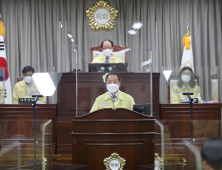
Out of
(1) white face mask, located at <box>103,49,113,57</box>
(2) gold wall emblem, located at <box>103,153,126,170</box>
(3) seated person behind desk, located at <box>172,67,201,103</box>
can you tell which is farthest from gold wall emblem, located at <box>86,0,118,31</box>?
(2) gold wall emblem, located at <box>103,153,126,170</box>

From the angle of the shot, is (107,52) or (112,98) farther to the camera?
(107,52)

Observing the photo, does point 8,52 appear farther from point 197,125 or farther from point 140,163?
point 197,125

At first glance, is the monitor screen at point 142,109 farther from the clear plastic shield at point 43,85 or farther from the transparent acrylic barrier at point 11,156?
the transparent acrylic barrier at point 11,156

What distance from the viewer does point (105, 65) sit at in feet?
11.4

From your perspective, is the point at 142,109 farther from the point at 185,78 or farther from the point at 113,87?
the point at 185,78

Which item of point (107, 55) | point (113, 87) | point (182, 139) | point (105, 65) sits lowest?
point (182, 139)

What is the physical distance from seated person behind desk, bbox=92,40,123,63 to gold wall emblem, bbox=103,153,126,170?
1.50 meters

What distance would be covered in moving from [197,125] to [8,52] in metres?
5.14

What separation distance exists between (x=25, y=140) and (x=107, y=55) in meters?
2.23

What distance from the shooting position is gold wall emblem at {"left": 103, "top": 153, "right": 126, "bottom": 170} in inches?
98.4

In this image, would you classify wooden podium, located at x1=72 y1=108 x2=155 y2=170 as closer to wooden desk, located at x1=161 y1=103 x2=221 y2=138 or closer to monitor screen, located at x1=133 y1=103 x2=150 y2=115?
monitor screen, located at x1=133 y1=103 x2=150 y2=115

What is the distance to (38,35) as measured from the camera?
6.05m

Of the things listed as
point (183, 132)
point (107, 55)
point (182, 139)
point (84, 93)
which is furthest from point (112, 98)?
point (182, 139)

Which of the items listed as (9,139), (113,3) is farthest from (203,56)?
(9,139)
